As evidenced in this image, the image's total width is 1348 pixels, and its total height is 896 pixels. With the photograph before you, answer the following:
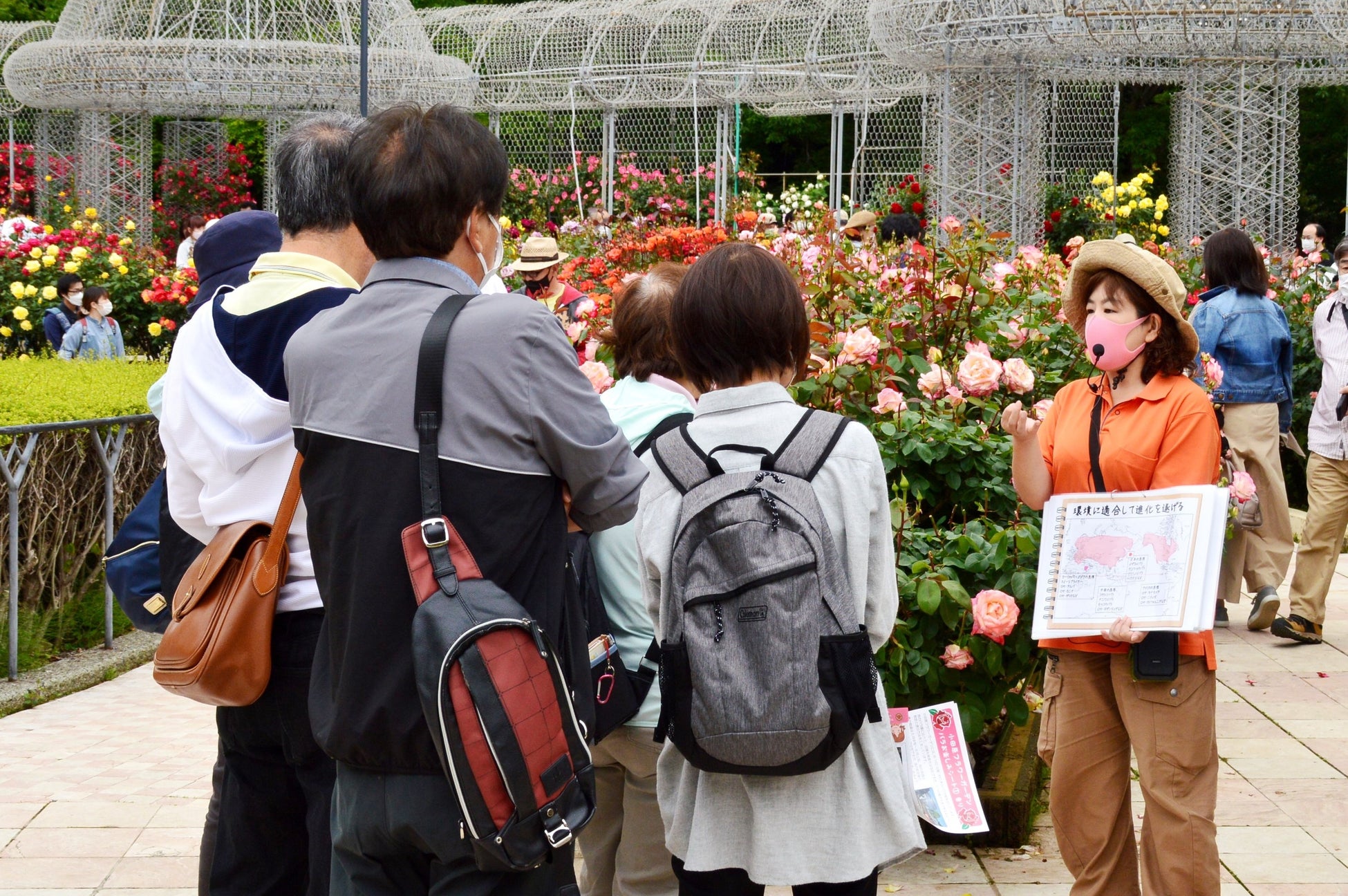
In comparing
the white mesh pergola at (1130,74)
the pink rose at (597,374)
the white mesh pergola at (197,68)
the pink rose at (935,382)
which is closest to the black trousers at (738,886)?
the pink rose at (597,374)

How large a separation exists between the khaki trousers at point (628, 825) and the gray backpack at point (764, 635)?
1.95 feet

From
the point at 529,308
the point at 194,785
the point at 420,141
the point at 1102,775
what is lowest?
the point at 194,785

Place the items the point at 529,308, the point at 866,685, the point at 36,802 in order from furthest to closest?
the point at 36,802 → the point at 866,685 → the point at 529,308

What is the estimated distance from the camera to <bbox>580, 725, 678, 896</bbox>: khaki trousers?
2.86 meters

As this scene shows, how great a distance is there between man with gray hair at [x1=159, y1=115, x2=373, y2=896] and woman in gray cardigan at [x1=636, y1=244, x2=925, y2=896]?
2.01ft

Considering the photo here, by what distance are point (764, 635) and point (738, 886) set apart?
498 mm

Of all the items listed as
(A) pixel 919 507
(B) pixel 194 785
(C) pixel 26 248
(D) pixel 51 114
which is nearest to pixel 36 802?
(B) pixel 194 785

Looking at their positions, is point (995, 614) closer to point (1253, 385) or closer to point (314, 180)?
point (314, 180)

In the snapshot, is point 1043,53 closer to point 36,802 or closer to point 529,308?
point 36,802

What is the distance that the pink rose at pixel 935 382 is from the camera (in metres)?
3.81

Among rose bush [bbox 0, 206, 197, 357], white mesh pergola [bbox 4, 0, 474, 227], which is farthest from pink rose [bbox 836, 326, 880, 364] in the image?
white mesh pergola [bbox 4, 0, 474, 227]

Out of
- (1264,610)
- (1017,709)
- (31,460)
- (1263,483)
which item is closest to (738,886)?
(1017,709)

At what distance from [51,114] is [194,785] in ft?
66.6

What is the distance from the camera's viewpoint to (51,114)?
72.0ft
